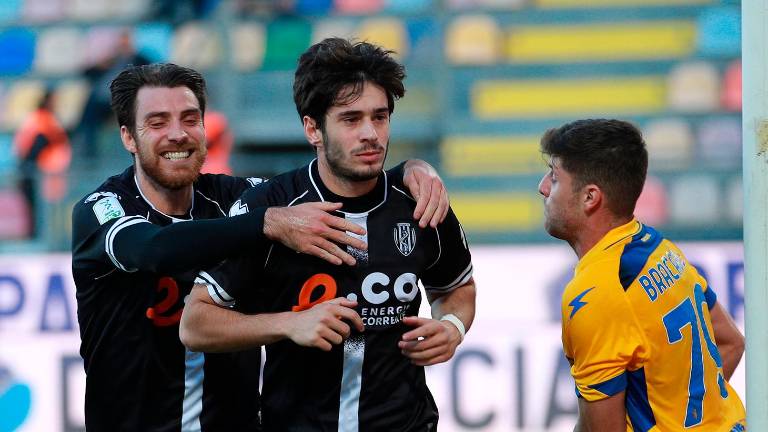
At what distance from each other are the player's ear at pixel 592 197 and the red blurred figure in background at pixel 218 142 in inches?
188

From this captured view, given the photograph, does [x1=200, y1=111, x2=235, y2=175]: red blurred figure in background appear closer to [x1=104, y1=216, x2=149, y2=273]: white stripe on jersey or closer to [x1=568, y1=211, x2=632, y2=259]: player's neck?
[x1=104, y1=216, x2=149, y2=273]: white stripe on jersey

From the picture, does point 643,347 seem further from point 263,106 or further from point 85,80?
point 85,80

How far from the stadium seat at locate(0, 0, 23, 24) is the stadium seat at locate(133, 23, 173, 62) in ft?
3.06

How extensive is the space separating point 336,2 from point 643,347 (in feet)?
19.3

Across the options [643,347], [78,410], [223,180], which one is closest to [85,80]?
[78,410]

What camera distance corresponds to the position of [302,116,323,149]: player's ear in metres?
3.27

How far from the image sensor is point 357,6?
8.26 meters

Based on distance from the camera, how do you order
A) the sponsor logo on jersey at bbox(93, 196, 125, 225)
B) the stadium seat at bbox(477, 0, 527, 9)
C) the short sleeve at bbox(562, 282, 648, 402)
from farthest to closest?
1. the stadium seat at bbox(477, 0, 527, 9)
2. the sponsor logo on jersey at bbox(93, 196, 125, 225)
3. the short sleeve at bbox(562, 282, 648, 402)

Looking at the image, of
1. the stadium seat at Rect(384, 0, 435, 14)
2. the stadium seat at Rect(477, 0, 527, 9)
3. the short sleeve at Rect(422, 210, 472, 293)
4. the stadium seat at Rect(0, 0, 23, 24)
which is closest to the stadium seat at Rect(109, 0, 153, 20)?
the stadium seat at Rect(0, 0, 23, 24)

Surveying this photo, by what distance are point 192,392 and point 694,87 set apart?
498 cm

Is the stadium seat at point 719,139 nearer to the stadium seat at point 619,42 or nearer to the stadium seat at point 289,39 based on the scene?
the stadium seat at point 619,42

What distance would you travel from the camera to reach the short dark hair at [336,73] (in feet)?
10.5

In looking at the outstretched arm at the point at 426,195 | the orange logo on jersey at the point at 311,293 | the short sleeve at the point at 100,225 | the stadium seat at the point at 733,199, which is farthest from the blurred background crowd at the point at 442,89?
the orange logo on jersey at the point at 311,293

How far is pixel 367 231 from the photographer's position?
3.29 metres
